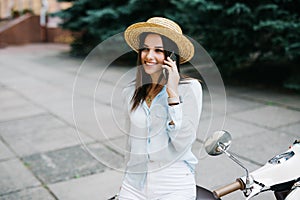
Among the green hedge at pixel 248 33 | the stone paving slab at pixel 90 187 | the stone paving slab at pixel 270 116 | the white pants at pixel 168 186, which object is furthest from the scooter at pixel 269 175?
the green hedge at pixel 248 33

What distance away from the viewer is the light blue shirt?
2176 mm

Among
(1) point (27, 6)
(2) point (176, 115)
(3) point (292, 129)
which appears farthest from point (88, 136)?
(1) point (27, 6)

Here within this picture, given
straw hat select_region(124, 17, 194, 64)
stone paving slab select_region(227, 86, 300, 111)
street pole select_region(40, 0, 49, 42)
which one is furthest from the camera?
street pole select_region(40, 0, 49, 42)

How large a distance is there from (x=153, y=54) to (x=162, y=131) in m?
0.40

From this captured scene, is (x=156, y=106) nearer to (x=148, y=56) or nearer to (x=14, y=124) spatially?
(x=148, y=56)

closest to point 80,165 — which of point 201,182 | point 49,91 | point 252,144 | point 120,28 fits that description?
point 201,182

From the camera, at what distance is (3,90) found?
28.4 feet

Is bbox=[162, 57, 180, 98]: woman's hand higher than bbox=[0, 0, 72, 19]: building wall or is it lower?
lower

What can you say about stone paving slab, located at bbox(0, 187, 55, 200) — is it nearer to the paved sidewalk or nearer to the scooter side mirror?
the paved sidewalk

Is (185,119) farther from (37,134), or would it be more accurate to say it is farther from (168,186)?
(37,134)

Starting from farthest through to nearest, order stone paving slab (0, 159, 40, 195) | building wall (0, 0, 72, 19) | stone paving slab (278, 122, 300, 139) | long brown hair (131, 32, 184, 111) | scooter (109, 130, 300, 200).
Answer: building wall (0, 0, 72, 19)
stone paving slab (278, 122, 300, 139)
stone paving slab (0, 159, 40, 195)
long brown hair (131, 32, 184, 111)
scooter (109, 130, 300, 200)

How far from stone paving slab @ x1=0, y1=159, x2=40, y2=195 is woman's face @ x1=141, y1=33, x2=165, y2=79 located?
92.0 inches

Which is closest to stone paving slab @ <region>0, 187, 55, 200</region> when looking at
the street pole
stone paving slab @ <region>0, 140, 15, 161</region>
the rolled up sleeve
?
stone paving slab @ <region>0, 140, 15, 161</region>

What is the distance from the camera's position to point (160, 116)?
88.6 inches
